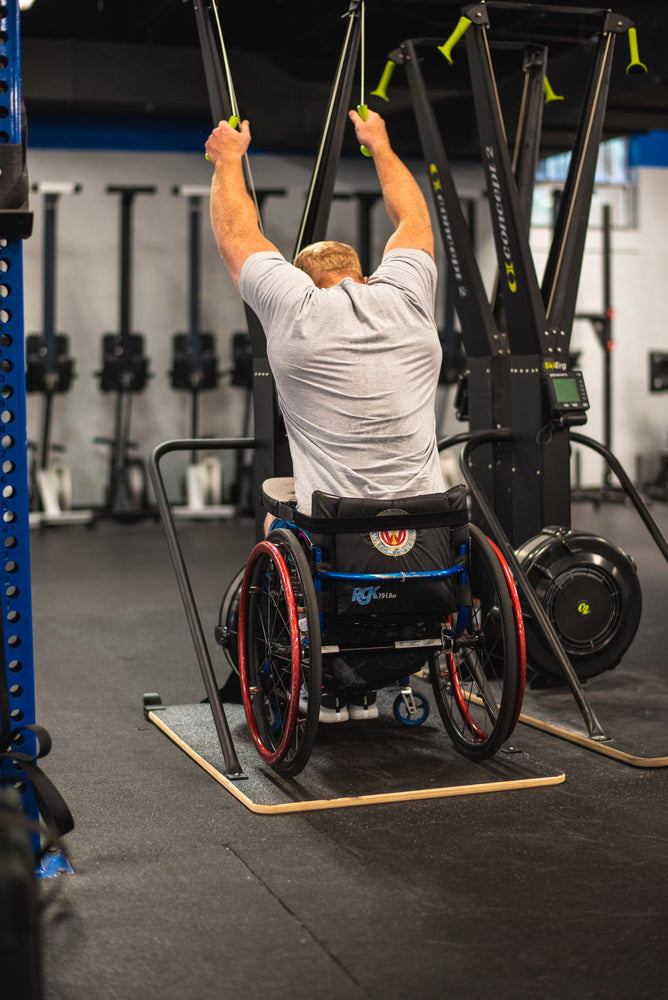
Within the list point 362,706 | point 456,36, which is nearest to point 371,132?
point 456,36

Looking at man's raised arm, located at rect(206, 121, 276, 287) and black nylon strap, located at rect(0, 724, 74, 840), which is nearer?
black nylon strap, located at rect(0, 724, 74, 840)

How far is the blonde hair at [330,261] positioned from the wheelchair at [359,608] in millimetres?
655

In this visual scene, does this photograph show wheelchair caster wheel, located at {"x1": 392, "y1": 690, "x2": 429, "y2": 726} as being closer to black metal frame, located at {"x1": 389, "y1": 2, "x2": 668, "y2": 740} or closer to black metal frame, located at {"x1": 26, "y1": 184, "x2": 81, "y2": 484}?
black metal frame, located at {"x1": 389, "y1": 2, "x2": 668, "y2": 740}

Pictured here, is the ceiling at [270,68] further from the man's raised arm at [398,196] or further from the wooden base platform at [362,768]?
the wooden base platform at [362,768]

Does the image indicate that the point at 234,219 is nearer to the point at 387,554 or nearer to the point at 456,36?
the point at 387,554

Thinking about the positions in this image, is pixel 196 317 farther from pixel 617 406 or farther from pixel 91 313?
pixel 617 406

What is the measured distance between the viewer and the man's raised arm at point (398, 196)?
3.19m

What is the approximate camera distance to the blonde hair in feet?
10.2

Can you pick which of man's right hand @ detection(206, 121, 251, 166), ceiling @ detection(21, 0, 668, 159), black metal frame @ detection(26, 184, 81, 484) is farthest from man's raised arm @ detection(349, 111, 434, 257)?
black metal frame @ detection(26, 184, 81, 484)

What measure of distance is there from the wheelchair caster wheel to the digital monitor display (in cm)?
122

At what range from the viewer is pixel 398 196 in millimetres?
3262

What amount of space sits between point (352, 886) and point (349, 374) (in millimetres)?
1277

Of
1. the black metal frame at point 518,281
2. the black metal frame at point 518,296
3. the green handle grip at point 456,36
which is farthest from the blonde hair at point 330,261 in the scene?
the green handle grip at point 456,36

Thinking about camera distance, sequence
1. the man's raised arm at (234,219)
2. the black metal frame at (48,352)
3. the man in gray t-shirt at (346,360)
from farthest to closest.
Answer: the black metal frame at (48,352), the man's raised arm at (234,219), the man in gray t-shirt at (346,360)
